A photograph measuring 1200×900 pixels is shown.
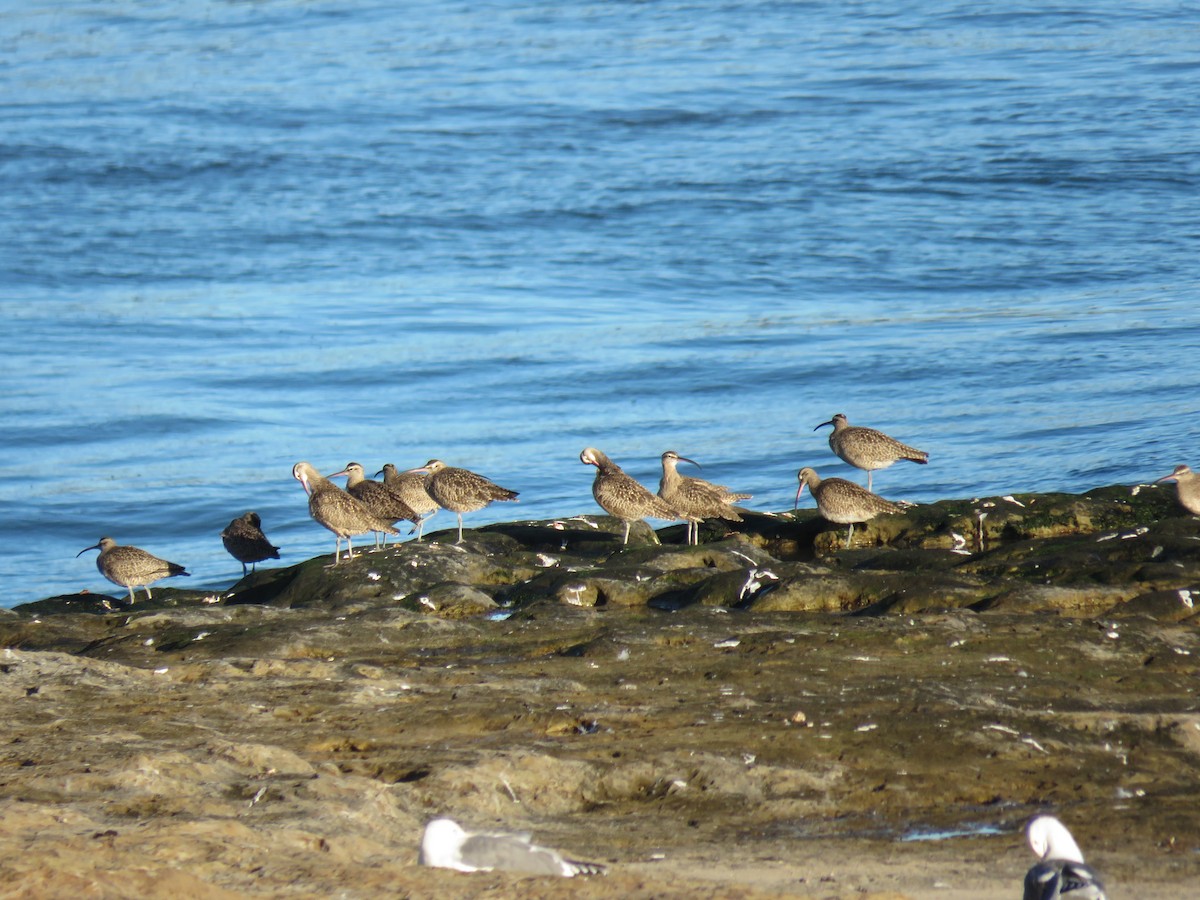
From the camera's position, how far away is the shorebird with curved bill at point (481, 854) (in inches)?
254

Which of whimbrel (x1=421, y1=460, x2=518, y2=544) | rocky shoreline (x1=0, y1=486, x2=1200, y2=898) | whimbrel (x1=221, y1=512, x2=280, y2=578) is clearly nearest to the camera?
rocky shoreline (x1=0, y1=486, x2=1200, y2=898)

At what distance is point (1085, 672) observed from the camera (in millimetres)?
9180

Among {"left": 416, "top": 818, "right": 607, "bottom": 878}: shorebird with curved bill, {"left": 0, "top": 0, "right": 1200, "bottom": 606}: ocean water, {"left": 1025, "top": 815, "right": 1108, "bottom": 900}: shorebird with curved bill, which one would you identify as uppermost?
{"left": 1025, "top": 815, "right": 1108, "bottom": 900}: shorebird with curved bill

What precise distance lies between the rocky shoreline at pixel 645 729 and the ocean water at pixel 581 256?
9.16 m

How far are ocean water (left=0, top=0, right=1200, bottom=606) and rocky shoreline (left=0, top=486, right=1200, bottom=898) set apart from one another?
916cm

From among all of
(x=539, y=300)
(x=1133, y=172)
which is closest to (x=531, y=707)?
(x=539, y=300)

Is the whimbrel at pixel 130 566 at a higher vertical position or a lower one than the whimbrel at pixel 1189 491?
lower

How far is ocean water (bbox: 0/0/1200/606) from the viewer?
23.2 m

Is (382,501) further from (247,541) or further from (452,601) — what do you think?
(452,601)

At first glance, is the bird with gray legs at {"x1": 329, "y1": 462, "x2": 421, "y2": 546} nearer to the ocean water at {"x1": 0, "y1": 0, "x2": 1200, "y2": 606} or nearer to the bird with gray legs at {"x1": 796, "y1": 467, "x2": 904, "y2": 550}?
the bird with gray legs at {"x1": 796, "y1": 467, "x2": 904, "y2": 550}

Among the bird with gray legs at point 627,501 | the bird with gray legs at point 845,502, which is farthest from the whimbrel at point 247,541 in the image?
the bird with gray legs at point 845,502

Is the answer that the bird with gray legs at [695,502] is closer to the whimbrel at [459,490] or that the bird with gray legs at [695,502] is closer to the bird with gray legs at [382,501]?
the whimbrel at [459,490]

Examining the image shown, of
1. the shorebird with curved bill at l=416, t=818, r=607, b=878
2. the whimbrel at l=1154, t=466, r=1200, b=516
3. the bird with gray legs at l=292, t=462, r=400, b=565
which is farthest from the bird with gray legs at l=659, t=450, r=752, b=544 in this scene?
the shorebird with curved bill at l=416, t=818, r=607, b=878

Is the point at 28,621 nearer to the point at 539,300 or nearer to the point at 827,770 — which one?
the point at 827,770
